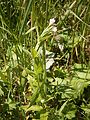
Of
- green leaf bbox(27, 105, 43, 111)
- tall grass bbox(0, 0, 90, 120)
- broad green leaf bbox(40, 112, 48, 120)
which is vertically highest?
tall grass bbox(0, 0, 90, 120)

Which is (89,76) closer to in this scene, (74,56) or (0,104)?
(74,56)

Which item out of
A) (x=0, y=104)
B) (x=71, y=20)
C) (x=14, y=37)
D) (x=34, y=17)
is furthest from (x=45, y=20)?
(x=0, y=104)

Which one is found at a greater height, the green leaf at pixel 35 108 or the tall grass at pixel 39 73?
the tall grass at pixel 39 73

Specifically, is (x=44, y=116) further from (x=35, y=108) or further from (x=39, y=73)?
(x=39, y=73)

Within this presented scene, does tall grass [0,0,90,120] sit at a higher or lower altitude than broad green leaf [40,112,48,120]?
higher

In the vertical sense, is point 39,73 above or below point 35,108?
above

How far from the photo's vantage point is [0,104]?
1.37 m

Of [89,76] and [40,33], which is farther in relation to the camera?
[40,33]

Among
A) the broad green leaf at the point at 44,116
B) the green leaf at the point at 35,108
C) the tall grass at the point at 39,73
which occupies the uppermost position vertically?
the tall grass at the point at 39,73

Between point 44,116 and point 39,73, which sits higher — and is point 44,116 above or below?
below

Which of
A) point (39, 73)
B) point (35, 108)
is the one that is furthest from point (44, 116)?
point (39, 73)

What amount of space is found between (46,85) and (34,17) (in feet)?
1.00

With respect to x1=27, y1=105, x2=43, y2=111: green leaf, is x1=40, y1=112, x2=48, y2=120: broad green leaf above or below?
below

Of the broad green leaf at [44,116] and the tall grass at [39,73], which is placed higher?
the tall grass at [39,73]
